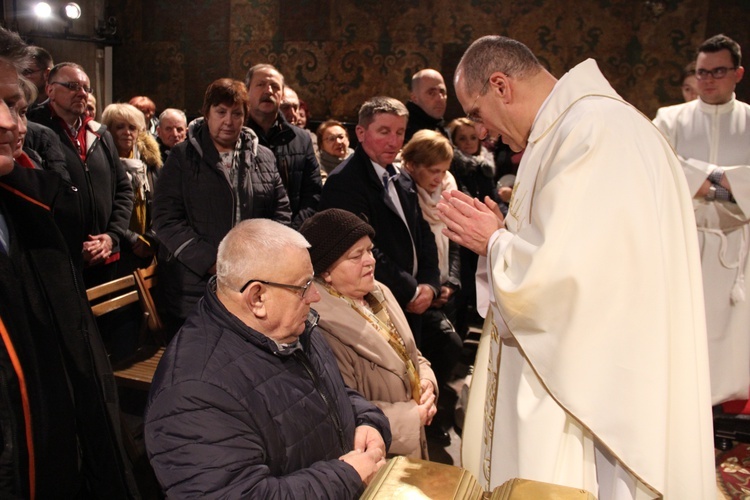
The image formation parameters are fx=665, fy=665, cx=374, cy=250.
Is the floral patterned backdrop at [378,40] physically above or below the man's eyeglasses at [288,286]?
above

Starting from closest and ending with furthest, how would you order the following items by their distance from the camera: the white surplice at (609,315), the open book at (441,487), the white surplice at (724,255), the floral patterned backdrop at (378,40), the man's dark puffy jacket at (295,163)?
the open book at (441,487)
the white surplice at (609,315)
the white surplice at (724,255)
the man's dark puffy jacket at (295,163)
the floral patterned backdrop at (378,40)

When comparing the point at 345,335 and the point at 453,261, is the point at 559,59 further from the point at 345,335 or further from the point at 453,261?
the point at 345,335

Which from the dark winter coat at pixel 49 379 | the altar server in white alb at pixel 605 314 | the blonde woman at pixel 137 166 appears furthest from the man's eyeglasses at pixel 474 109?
the blonde woman at pixel 137 166

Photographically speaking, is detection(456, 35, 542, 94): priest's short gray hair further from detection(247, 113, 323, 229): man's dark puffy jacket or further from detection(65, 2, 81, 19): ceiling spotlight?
detection(65, 2, 81, 19): ceiling spotlight

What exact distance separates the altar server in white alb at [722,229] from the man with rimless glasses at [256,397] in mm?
2725

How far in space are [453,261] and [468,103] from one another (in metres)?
2.35

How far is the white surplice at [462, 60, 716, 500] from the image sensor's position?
1.70 metres

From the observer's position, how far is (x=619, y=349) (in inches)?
67.2

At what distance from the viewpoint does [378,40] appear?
7.43 meters

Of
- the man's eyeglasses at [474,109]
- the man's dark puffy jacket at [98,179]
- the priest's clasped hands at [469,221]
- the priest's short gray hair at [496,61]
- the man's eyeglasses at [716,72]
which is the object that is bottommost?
the man's dark puffy jacket at [98,179]

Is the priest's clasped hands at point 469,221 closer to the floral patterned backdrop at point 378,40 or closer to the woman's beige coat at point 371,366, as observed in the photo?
the woman's beige coat at point 371,366

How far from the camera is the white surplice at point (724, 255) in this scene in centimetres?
384

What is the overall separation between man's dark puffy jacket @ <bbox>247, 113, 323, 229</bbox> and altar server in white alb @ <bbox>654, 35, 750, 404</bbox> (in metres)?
2.22

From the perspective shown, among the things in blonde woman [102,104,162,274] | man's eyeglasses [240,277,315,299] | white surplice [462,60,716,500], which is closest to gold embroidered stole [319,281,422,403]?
man's eyeglasses [240,277,315,299]
